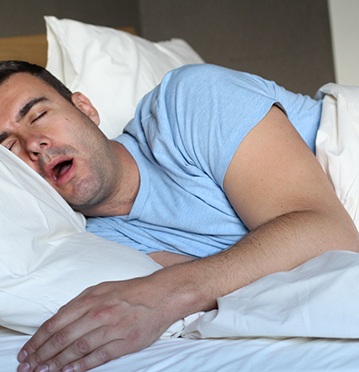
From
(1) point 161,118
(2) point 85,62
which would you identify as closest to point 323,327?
(1) point 161,118

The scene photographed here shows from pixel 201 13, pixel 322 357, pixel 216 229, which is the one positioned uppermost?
pixel 322 357

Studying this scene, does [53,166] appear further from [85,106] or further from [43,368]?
[43,368]

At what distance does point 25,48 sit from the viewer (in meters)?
2.31

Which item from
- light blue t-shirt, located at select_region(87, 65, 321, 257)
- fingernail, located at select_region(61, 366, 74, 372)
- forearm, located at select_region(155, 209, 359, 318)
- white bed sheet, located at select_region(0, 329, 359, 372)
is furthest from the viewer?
light blue t-shirt, located at select_region(87, 65, 321, 257)

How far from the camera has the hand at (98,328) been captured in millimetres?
1010

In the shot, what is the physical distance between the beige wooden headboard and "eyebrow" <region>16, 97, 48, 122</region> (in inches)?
30.3

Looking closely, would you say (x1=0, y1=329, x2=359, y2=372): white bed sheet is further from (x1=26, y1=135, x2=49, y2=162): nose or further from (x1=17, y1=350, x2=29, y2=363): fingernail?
(x1=26, y1=135, x2=49, y2=162): nose

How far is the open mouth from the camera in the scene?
1.48 m

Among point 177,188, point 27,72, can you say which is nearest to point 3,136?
point 27,72

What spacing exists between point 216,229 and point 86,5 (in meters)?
2.59

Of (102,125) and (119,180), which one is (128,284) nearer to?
(119,180)

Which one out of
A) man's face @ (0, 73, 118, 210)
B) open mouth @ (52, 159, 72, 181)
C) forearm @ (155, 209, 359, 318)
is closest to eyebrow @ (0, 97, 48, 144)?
man's face @ (0, 73, 118, 210)

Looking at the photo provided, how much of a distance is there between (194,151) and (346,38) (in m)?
0.69

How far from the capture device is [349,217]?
1.30m
